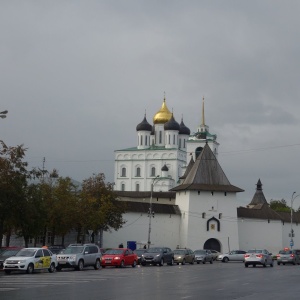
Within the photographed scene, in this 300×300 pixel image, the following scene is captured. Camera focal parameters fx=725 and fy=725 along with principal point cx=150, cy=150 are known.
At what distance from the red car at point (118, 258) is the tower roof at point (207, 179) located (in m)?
47.1

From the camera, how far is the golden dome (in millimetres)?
155000

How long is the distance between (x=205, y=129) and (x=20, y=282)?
127 meters

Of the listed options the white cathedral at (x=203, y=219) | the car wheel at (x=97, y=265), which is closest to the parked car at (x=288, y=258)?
the car wheel at (x=97, y=265)

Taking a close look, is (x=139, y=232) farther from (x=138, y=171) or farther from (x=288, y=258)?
(x=138, y=171)

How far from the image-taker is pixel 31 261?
3747 cm

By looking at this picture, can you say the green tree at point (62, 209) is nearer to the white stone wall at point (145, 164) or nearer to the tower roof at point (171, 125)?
the white stone wall at point (145, 164)

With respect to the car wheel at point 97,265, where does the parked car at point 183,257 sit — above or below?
above

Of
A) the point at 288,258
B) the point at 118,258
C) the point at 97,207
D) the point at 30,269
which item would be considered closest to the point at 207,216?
the point at 97,207

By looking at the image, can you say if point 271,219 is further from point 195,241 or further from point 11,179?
point 11,179

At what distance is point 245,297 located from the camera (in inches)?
885

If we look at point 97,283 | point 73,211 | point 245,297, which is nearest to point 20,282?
point 97,283

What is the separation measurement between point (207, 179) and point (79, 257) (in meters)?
57.9

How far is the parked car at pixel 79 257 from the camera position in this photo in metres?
41.5

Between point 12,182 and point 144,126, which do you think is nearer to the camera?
point 12,182
